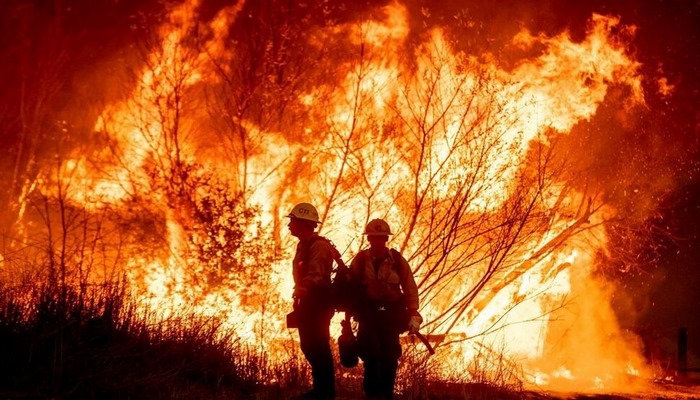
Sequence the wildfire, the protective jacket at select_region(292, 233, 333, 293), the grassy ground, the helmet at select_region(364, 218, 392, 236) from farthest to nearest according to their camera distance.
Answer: the wildfire → the helmet at select_region(364, 218, 392, 236) → the protective jacket at select_region(292, 233, 333, 293) → the grassy ground

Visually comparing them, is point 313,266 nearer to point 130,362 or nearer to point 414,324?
point 414,324

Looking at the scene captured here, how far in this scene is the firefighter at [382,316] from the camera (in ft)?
24.7

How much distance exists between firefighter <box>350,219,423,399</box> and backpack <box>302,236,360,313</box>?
0.09 metres

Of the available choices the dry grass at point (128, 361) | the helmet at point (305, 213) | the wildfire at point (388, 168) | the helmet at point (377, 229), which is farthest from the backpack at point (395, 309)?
the wildfire at point (388, 168)

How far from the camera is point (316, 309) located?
7.23 meters

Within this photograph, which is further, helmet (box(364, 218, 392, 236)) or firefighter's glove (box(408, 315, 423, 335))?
helmet (box(364, 218, 392, 236))

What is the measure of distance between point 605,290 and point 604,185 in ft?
14.5

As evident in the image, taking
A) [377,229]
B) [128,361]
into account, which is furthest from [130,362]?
[377,229]

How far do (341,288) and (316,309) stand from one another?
1.16ft

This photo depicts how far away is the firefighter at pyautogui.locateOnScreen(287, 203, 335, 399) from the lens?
23.5ft

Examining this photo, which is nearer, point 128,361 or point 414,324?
point 128,361

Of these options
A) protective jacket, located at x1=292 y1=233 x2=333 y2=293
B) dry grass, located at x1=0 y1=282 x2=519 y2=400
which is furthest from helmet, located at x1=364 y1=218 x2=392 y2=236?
dry grass, located at x1=0 y1=282 x2=519 y2=400

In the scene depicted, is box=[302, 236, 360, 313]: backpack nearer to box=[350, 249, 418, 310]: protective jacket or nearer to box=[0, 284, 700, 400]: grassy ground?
box=[350, 249, 418, 310]: protective jacket

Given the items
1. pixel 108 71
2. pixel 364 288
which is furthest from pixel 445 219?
pixel 108 71
